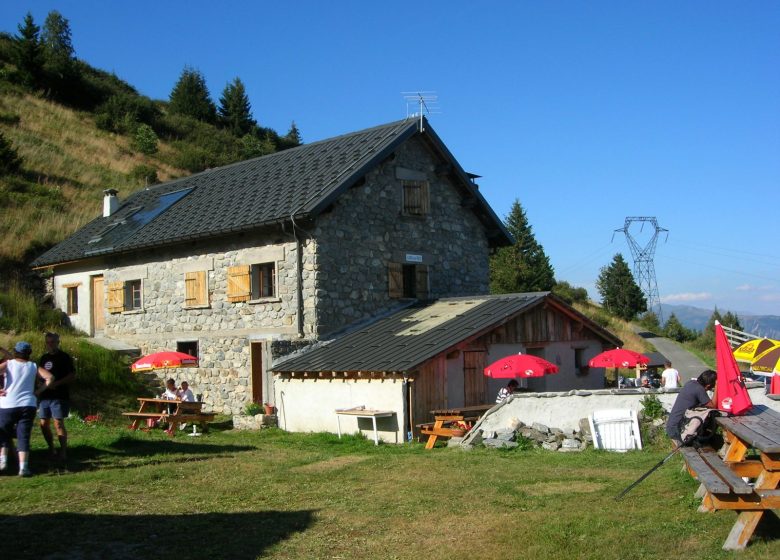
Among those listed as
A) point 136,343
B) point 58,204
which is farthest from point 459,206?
point 58,204

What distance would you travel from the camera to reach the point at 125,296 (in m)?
25.1

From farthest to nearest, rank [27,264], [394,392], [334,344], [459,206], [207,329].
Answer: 1. [27,264]
2. [459,206]
3. [207,329]
4. [334,344]
5. [394,392]

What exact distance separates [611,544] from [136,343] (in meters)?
19.8

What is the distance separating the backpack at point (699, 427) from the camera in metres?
9.37

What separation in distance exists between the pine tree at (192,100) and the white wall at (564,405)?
53.6 meters

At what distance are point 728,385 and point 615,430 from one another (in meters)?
4.68

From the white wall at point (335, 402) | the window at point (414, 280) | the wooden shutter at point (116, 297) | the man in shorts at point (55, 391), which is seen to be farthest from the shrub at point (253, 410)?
the man in shorts at point (55, 391)

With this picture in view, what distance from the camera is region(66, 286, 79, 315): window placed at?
90.0 feet

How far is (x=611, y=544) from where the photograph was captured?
24.3ft

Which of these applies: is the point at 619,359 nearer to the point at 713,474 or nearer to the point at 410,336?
the point at 410,336

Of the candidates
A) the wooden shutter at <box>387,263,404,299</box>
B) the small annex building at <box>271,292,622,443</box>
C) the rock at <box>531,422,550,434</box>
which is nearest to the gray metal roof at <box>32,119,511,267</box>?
the wooden shutter at <box>387,263,404,299</box>

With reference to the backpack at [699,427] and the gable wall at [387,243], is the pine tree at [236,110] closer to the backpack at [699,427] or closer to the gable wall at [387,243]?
the gable wall at [387,243]

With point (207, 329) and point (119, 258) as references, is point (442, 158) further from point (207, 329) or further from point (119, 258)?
point (119, 258)

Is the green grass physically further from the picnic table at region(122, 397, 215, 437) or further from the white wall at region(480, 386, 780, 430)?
the picnic table at region(122, 397, 215, 437)
